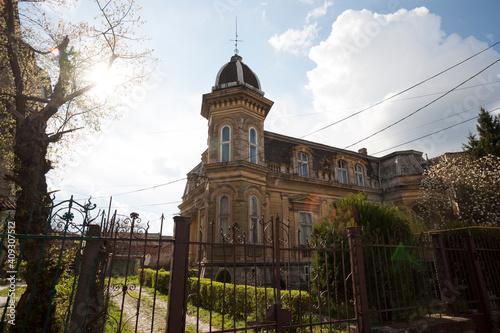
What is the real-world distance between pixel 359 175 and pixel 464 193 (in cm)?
743

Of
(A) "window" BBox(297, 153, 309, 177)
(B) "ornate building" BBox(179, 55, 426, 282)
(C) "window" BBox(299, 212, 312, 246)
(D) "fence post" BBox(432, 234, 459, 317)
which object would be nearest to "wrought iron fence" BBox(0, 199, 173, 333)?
(D) "fence post" BBox(432, 234, 459, 317)

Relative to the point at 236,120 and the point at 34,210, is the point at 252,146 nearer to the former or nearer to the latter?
the point at 236,120

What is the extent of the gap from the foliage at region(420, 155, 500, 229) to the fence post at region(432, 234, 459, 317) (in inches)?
404

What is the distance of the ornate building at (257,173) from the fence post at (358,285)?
8.48 m

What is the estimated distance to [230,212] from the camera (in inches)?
595

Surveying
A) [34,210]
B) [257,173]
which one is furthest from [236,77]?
[34,210]

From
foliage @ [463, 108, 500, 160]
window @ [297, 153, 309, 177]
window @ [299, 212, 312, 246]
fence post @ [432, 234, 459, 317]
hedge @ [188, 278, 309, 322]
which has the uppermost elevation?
foliage @ [463, 108, 500, 160]

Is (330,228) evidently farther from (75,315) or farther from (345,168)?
(345,168)

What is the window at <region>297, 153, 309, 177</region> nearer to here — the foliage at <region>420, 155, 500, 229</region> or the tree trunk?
the foliage at <region>420, 155, 500, 229</region>

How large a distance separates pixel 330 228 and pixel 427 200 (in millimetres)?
15444

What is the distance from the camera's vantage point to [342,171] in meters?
22.1

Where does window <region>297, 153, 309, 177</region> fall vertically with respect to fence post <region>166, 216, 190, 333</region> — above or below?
above

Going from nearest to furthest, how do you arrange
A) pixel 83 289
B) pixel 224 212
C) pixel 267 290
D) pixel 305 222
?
pixel 83 289 < pixel 267 290 < pixel 224 212 < pixel 305 222

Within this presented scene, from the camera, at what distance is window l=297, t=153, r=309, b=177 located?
19781mm
